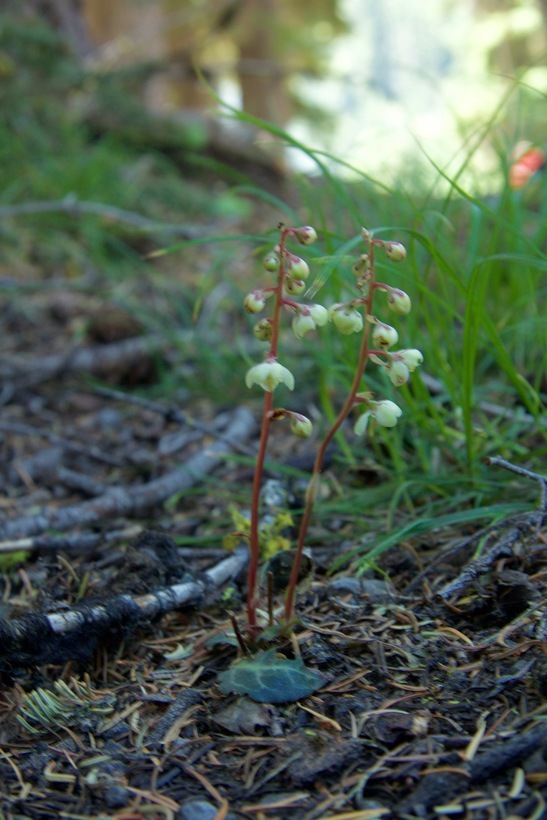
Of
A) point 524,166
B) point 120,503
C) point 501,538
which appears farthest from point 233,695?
point 524,166

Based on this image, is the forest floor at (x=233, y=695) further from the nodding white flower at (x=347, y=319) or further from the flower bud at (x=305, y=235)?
the flower bud at (x=305, y=235)

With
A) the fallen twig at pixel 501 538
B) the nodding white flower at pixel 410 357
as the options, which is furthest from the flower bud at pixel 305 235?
the fallen twig at pixel 501 538

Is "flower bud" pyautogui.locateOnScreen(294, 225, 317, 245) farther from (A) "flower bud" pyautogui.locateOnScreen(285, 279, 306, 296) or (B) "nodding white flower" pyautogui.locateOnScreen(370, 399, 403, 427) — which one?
(B) "nodding white flower" pyautogui.locateOnScreen(370, 399, 403, 427)

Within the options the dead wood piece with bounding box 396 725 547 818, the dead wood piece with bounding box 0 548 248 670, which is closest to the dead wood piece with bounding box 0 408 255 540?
the dead wood piece with bounding box 0 548 248 670

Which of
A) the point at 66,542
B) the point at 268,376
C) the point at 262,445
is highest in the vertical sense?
the point at 268,376

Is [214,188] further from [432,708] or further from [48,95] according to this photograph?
[432,708]

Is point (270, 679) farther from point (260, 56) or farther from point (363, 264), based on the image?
point (260, 56)

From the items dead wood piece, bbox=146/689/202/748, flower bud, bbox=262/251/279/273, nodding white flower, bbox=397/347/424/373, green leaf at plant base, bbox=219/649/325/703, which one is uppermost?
flower bud, bbox=262/251/279/273
